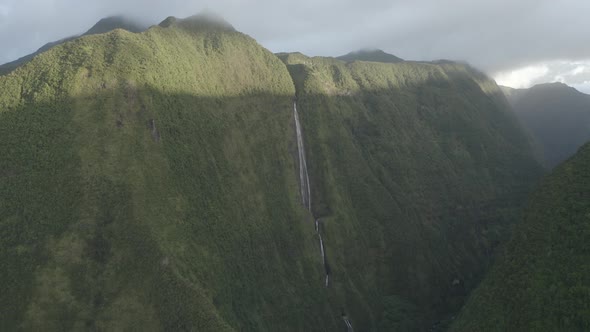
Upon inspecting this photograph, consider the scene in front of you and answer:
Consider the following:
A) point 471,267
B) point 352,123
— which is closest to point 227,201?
point 352,123

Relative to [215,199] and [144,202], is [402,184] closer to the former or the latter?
[215,199]

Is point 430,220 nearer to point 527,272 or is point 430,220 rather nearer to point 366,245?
point 366,245

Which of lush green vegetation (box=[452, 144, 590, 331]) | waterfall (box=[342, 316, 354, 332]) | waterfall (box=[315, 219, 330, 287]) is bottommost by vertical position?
waterfall (box=[342, 316, 354, 332])

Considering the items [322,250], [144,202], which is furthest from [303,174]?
[144,202]

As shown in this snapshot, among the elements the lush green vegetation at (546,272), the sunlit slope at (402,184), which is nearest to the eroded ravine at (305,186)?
the sunlit slope at (402,184)

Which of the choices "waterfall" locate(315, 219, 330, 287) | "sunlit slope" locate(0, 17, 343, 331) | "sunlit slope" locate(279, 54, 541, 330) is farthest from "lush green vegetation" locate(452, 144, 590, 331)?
"sunlit slope" locate(0, 17, 343, 331)

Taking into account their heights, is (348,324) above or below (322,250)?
below

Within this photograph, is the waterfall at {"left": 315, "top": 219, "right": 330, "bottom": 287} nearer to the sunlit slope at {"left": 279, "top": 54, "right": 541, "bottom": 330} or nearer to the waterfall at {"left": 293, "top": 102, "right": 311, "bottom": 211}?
the sunlit slope at {"left": 279, "top": 54, "right": 541, "bottom": 330}
